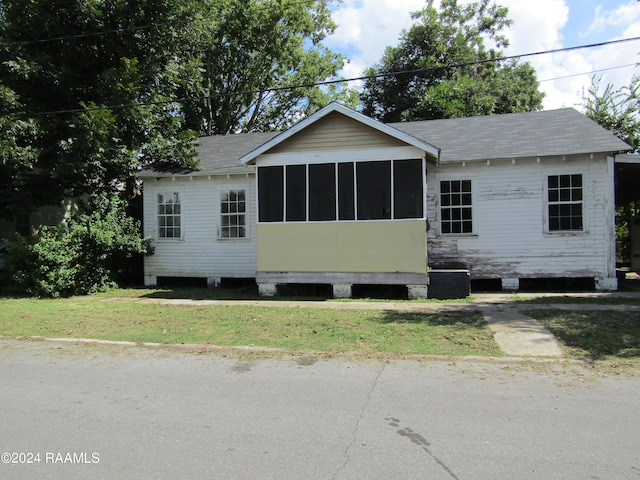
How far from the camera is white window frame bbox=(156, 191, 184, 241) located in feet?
50.4

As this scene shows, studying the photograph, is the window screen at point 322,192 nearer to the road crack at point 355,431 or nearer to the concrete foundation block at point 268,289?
the concrete foundation block at point 268,289

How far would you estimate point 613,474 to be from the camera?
129 inches

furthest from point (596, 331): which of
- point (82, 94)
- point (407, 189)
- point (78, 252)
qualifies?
point (82, 94)

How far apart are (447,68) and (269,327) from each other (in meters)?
28.9

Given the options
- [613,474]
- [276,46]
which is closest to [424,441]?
[613,474]

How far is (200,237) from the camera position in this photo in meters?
15.2

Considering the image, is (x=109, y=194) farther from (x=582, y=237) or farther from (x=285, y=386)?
(x=582, y=237)

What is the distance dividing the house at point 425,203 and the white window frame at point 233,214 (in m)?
0.79

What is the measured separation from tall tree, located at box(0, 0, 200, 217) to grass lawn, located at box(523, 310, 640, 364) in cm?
1185

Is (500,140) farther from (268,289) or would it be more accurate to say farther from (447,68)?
(447,68)

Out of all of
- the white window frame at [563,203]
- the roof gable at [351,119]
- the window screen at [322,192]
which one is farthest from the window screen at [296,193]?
the white window frame at [563,203]

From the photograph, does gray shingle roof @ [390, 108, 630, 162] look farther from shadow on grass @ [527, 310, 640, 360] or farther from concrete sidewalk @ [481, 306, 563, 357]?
concrete sidewalk @ [481, 306, 563, 357]

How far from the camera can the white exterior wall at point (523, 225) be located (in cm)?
1250

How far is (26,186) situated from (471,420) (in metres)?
14.8
